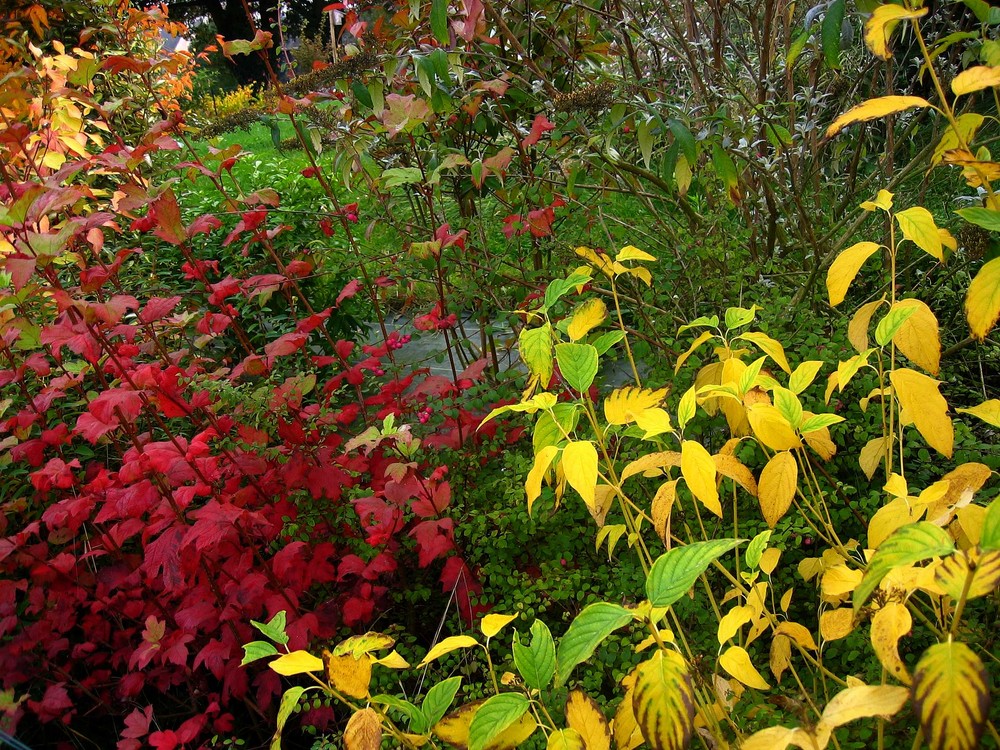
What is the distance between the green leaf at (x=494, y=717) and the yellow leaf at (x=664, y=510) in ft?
0.89

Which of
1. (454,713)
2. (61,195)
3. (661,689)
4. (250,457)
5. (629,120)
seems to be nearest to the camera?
(661,689)

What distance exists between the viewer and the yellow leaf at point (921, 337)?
954 millimetres

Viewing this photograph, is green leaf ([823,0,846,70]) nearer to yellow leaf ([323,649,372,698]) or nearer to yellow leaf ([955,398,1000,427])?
yellow leaf ([955,398,1000,427])

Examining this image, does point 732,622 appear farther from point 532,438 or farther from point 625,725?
point 532,438

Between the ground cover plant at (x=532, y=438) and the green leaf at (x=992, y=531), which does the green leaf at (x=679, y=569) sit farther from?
the green leaf at (x=992, y=531)

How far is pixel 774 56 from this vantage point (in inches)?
95.7

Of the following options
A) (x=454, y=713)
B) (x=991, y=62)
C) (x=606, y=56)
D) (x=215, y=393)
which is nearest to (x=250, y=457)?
(x=215, y=393)

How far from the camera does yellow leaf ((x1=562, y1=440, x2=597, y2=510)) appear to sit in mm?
851

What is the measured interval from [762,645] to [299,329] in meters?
1.30

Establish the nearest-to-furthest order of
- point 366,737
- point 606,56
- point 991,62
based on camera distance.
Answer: point 366,737 < point 991,62 < point 606,56

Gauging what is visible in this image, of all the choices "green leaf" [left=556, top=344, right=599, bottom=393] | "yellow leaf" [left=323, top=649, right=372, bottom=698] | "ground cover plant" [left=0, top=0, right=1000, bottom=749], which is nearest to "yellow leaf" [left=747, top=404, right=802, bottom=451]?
"ground cover plant" [left=0, top=0, right=1000, bottom=749]

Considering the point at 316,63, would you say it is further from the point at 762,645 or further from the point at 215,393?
the point at 762,645

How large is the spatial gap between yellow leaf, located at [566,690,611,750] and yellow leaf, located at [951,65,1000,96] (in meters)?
0.77

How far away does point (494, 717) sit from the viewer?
0.78m
